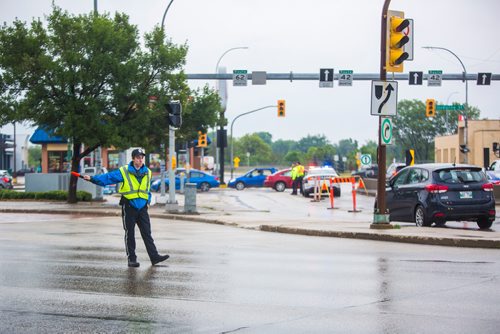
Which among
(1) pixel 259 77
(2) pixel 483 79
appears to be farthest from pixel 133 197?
(2) pixel 483 79

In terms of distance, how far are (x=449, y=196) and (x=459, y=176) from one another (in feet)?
1.97

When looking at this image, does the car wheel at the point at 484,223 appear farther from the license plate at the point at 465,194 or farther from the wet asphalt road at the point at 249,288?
the wet asphalt road at the point at 249,288

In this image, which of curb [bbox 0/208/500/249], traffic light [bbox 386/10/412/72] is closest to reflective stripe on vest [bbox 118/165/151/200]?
curb [bbox 0/208/500/249]

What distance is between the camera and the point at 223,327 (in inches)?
293

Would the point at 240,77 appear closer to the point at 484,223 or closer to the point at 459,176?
the point at 484,223

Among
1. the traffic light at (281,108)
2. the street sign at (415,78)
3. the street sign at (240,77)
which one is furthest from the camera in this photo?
the traffic light at (281,108)

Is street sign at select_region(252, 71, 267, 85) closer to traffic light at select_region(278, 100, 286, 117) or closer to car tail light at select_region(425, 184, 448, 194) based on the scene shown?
traffic light at select_region(278, 100, 286, 117)

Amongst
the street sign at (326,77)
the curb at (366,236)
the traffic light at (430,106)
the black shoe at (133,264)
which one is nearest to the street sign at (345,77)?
the street sign at (326,77)

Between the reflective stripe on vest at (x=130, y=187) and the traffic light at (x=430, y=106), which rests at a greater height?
the traffic light at (x=430, y=106)

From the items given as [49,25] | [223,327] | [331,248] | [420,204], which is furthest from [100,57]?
[223,327]

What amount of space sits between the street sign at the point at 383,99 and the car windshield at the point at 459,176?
257 centimetres

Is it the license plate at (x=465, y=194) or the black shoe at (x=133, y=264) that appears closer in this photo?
the black shoe at (x=133, y=264)

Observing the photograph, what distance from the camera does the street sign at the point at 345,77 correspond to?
47219 mm

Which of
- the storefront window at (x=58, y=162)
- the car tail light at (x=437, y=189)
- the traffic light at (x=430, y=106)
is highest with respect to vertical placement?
the traffic light at (x=430, y=106)
